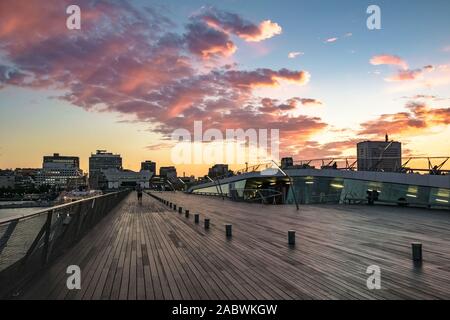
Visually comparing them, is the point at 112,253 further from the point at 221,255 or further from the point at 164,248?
the point at 221,255

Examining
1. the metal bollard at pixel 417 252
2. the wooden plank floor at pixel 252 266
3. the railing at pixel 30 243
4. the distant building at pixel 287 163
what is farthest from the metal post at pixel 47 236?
the distant building at pixel 287 163

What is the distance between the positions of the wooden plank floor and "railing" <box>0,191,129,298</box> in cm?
A: 31

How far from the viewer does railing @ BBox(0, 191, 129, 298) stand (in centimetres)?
683

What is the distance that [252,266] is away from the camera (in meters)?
9.56

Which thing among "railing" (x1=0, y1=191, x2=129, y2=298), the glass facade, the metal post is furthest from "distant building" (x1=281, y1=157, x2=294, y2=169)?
the metal post

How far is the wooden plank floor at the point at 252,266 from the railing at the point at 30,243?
0.31 metres

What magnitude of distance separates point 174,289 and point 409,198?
26893 millimetres

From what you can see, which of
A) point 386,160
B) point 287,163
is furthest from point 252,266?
point 287,163

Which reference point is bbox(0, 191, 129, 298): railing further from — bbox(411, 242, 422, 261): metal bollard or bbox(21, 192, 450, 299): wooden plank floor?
bbox(411, 242, 422, 261): metal bollard

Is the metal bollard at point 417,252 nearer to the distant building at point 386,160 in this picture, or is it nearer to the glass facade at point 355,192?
the glass facade at point 355,192

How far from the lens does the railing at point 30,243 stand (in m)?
6.83

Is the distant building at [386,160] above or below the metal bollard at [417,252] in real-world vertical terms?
above
